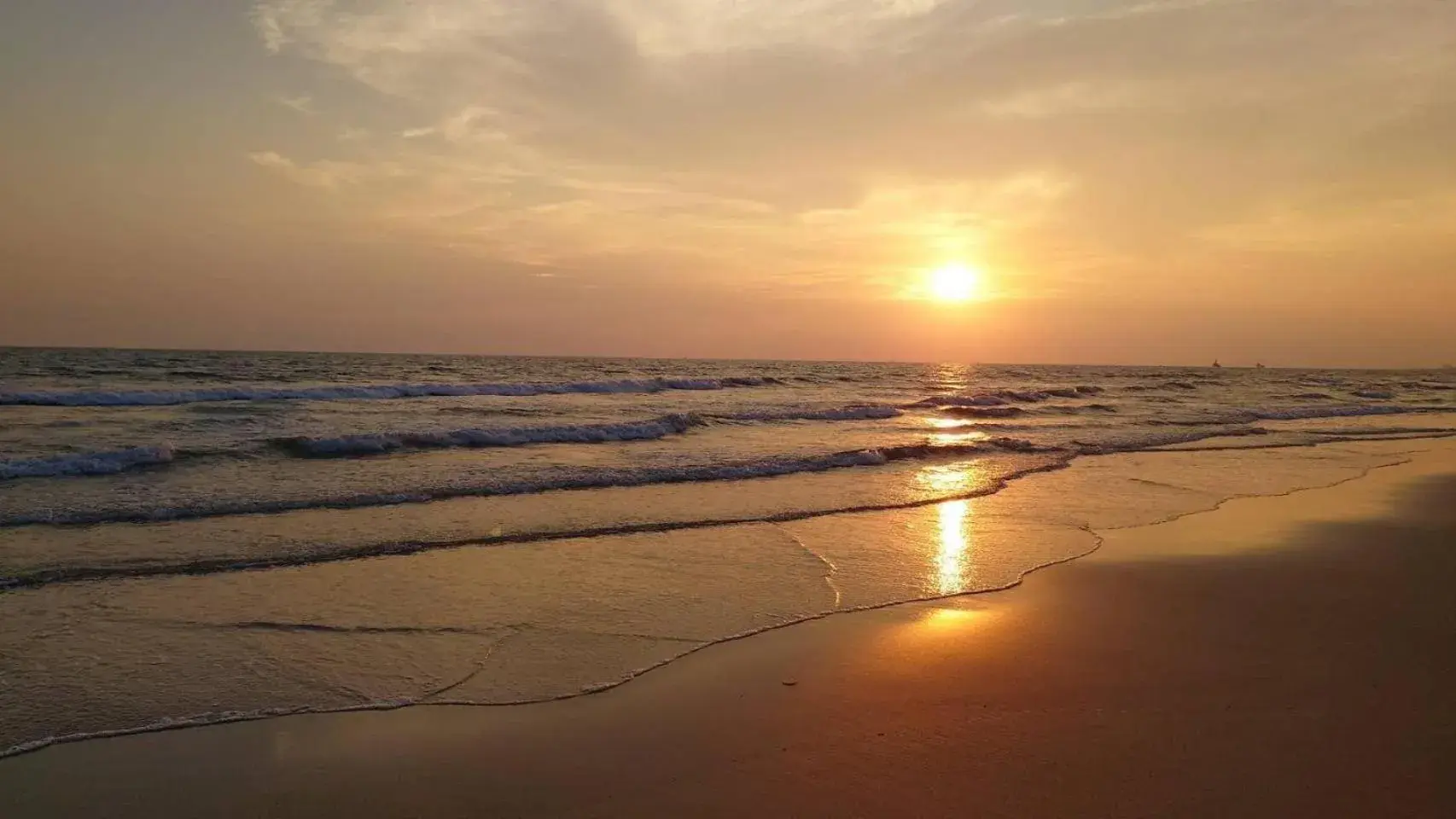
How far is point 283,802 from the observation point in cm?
397

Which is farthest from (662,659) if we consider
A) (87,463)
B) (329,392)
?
(329,392)

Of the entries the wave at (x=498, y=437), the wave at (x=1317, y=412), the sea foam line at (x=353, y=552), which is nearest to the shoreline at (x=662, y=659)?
the sea foam line at (x=353, y=552)

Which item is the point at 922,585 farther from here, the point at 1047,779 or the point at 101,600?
the point at 101,600

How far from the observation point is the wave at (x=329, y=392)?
29.8m

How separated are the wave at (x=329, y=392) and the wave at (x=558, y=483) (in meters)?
23.0

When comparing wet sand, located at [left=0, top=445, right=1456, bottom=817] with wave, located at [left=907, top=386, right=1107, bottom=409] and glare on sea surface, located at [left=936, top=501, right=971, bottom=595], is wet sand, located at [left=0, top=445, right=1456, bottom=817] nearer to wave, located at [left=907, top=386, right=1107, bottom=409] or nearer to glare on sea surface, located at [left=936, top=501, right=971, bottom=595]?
glare on sea surface, located at [left=936, top=501, right=971, bottom=595]

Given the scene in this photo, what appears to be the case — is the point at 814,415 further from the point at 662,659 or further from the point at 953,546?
the point at 662,659

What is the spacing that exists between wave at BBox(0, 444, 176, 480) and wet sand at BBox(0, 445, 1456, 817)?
39.6 ft

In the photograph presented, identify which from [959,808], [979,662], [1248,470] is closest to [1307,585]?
[979,662]

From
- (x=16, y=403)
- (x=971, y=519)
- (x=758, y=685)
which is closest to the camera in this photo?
(x=758, y=685)

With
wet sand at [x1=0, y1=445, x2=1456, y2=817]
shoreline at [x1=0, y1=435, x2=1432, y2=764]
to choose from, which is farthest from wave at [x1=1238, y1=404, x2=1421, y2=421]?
wet sand at [x1=0, y1=445, x2=1456, y2=817]

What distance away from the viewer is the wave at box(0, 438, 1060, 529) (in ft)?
34.4

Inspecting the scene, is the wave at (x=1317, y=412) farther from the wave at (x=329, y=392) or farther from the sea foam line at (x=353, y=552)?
the sea foam line at (x=353, y=552)

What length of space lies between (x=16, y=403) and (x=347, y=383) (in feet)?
48.4
